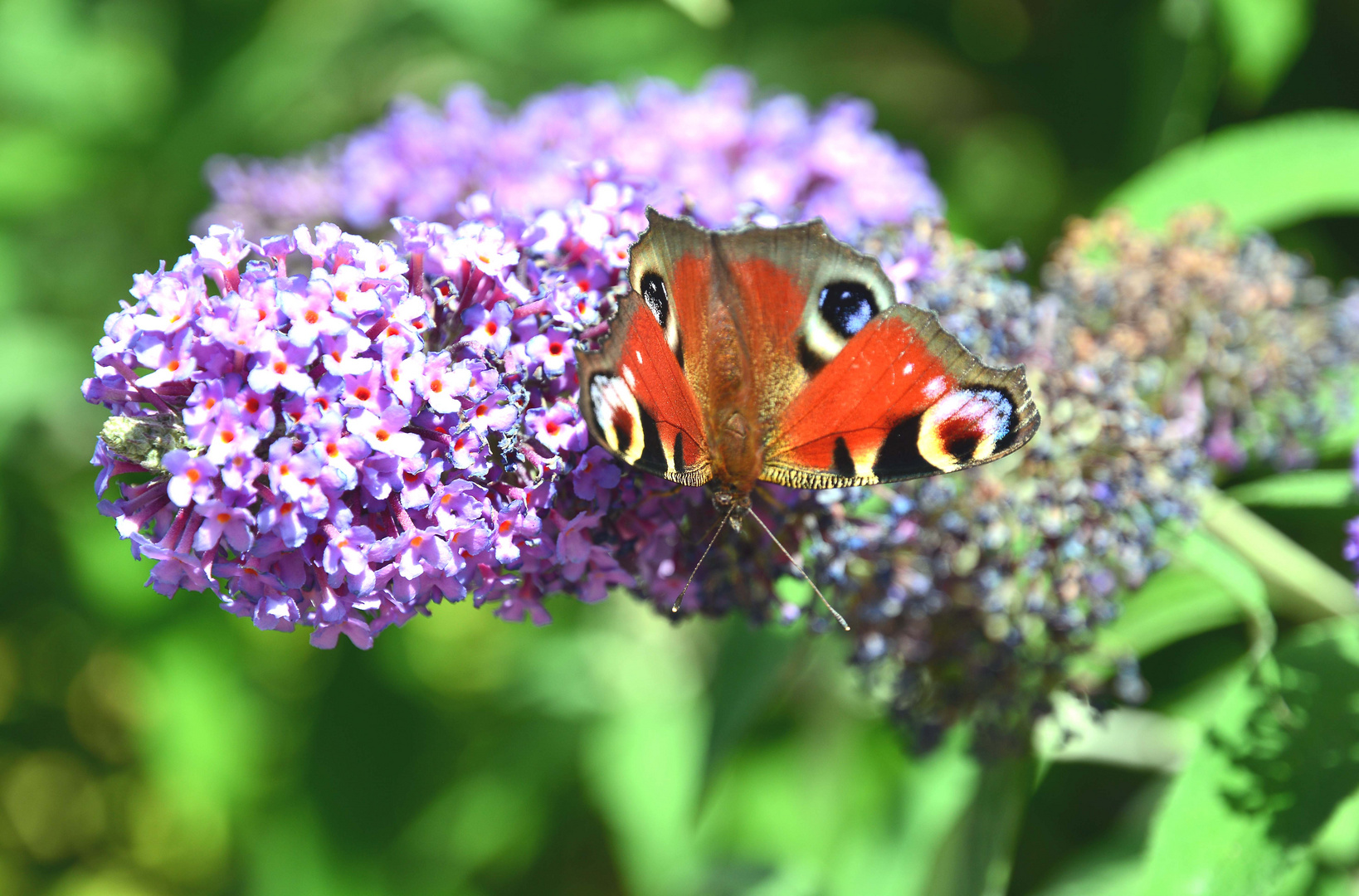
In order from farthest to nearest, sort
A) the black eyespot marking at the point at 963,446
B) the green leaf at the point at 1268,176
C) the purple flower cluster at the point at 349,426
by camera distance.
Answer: the green leaf at the point at 1268,176 < the black eyespot marking at the point at 963,446 < the purple flower cluster at the point at 349,426

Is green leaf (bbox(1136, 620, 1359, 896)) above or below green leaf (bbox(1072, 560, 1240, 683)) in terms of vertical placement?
below

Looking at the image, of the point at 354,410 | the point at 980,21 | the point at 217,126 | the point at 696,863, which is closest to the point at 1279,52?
the point at 980,21

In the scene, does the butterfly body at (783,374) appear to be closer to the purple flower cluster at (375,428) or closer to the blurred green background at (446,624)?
the purple flower cluster at (375,428)

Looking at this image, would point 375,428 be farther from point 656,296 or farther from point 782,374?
point 782,374

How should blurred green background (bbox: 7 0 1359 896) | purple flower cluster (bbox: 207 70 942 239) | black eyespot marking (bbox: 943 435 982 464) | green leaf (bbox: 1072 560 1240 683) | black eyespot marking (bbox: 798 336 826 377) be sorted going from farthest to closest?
blurred green background (bbox: 7 0 1359 896) < purple flower cluster (bbox: 207 70 942 239) < green leaf (bbox: 1072 560 1240 683) < black eyespot marking (bbox: 798 336 826 377) < black eyespot marking (bbox: 943 435 982 464)

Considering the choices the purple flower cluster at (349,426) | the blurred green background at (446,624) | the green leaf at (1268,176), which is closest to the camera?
the purple flower cluster at (349,426)

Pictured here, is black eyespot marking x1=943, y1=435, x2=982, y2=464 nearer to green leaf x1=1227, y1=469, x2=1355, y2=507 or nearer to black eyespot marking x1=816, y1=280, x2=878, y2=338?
black eyespot marking x1=816, y1=280, x2=878, y2=338

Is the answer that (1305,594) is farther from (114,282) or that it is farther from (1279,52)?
(114,282)

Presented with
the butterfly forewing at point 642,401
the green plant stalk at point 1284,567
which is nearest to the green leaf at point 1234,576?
the green plant stalk at point 1284,567

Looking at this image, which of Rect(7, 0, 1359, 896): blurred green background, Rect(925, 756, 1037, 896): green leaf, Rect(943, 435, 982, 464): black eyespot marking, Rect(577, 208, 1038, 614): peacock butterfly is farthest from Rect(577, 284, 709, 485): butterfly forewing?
Rect(7, 0, 1359, 896): blurred green background
